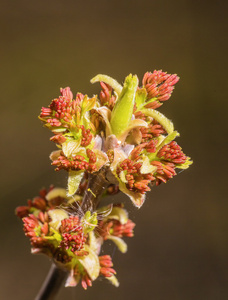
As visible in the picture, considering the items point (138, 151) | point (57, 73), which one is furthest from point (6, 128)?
point (138, 151)

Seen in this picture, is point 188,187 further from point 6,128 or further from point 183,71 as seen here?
point 6,128

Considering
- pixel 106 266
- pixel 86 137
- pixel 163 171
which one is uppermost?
pixel 86 137

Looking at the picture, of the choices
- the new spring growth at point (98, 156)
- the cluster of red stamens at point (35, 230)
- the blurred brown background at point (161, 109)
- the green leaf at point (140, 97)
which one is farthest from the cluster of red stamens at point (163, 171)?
the blurred brown background at point (161, 109)

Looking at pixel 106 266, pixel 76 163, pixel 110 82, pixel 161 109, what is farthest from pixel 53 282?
pixel 161 109

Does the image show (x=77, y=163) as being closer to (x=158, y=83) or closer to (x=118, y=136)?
(x=118, y=136)

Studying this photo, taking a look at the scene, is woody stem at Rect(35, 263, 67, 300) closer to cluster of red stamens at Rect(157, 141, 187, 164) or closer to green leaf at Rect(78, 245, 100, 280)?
green leaf at Rect(78, 245, 100, 280)

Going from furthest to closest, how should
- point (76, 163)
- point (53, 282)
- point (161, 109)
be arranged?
point (161, 109) → point (53, 282) → point (76, 163)
